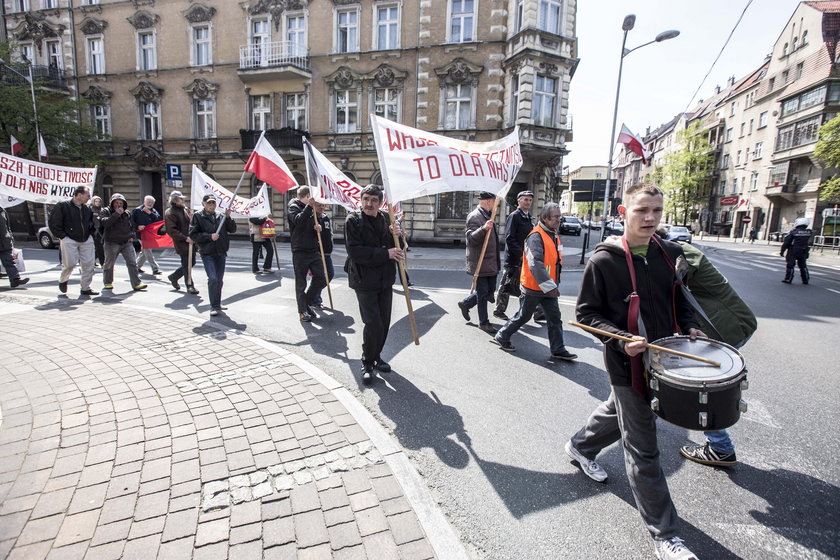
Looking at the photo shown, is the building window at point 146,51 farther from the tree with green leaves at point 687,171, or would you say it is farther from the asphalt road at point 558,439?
the tree with green leaves at point 687,171

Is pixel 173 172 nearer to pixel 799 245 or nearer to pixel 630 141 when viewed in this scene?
pixel 630 141

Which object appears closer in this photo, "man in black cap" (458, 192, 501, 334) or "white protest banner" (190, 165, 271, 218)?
"man in black cap" (458, 192, 501, 334)

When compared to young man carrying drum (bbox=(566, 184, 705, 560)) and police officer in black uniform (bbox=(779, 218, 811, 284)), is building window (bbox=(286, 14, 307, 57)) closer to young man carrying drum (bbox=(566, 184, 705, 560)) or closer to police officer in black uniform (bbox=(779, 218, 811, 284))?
police officer in black uniform (bbox=(779, 218, 811, 284))

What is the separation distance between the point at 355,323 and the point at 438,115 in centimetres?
1710

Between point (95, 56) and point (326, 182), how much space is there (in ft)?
92.0

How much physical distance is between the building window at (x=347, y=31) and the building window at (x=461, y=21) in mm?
4927

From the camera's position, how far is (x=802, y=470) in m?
3.01

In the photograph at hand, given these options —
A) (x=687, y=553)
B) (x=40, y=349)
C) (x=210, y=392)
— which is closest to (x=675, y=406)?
(x=687, y=553)

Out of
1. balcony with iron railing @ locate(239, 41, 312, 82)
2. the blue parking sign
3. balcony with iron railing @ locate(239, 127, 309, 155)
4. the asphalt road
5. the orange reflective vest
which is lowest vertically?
the asphalt road

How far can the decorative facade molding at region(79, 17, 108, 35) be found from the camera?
2508cm

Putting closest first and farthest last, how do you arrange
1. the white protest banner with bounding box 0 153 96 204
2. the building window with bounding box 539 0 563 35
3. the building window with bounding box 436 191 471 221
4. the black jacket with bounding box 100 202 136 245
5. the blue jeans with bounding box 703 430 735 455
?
the blue jeans with bounding box 703 430 735 455 → the black jacket with bounding box 100 202 136 245 → the white protest banner with bounding box 0 153 96 204 → the building window with bounding box 539 0 563 35 → the building window with bounding box 436 191 471 221

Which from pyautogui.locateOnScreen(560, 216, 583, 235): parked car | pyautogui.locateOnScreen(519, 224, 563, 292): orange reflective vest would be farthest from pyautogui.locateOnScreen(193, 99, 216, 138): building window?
pyautogui.locateOnScreen(560, 216, 583, 235): parked car

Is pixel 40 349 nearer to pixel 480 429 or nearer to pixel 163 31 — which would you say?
pixel 480 429

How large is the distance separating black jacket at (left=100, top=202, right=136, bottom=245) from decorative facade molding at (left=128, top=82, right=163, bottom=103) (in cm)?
2053
